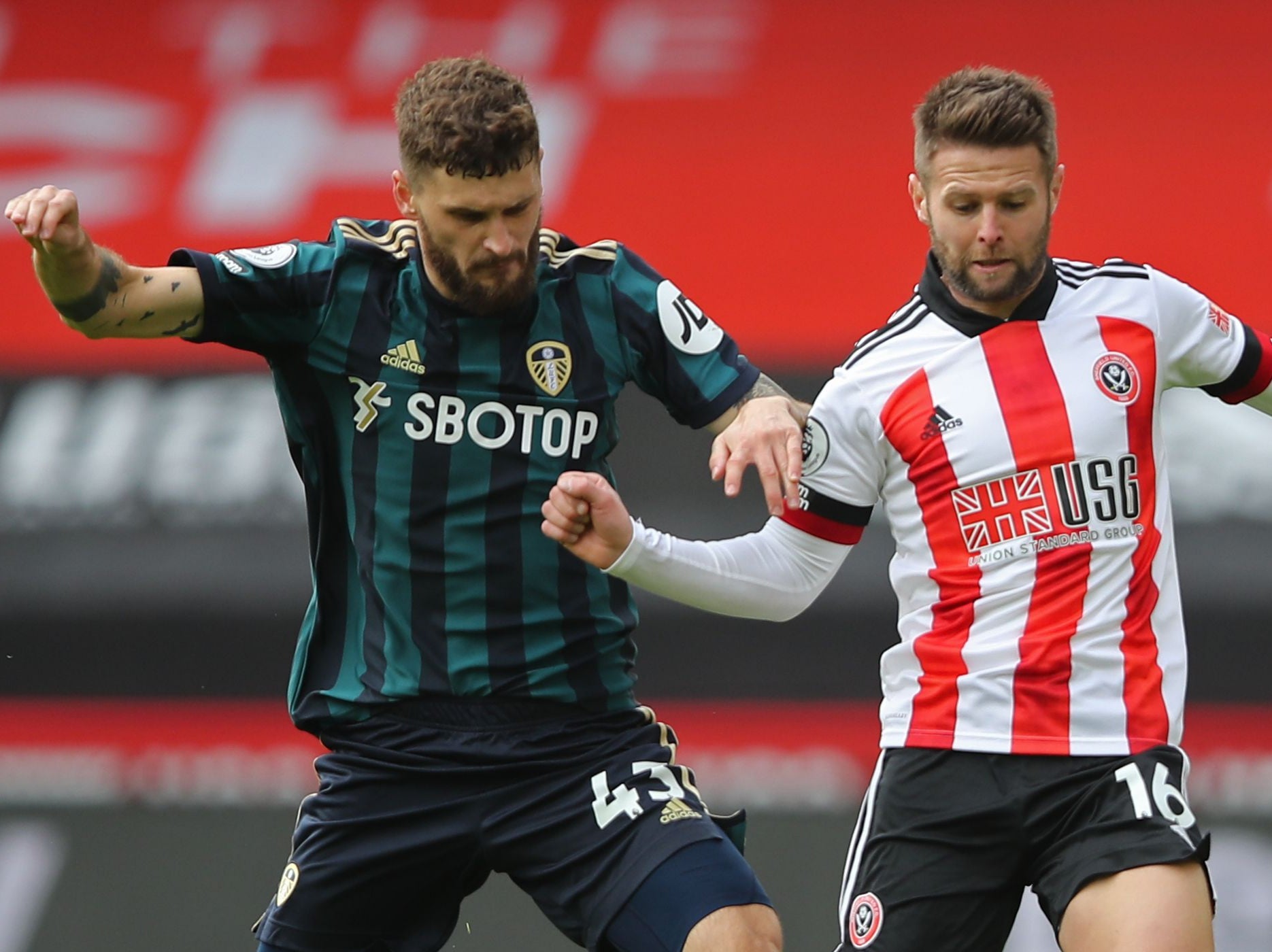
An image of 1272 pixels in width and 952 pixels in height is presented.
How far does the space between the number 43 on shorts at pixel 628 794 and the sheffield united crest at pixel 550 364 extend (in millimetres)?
736

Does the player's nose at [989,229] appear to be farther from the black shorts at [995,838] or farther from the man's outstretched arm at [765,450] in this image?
the black shorts at [995,838]

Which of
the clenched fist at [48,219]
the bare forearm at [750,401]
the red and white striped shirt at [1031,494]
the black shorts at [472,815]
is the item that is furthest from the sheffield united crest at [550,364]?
the clenched fist at [48,219]

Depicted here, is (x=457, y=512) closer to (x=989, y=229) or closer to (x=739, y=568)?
(x=739, y=568)

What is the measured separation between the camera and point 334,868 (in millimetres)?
3346

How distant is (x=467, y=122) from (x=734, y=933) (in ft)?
4.99

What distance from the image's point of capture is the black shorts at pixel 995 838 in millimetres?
3033

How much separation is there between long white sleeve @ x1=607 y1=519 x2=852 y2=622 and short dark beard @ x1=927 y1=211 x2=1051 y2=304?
0.55m

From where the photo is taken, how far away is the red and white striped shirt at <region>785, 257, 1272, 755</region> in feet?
10.4

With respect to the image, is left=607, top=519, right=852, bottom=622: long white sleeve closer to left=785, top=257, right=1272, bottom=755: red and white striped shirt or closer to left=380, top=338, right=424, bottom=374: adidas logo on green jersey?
left=785, top=257, right=1272, bottom=755: red and white striped shirt

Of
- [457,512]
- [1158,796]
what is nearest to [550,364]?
[457,512]

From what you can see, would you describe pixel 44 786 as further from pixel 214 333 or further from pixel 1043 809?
pixel 1043 809

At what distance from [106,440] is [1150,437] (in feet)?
13.5

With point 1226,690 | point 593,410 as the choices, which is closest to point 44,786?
point 593,410

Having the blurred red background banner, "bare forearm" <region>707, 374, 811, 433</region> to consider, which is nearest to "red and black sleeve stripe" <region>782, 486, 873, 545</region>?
"bare forearm" <region>707, 374, 811, 433</region>
